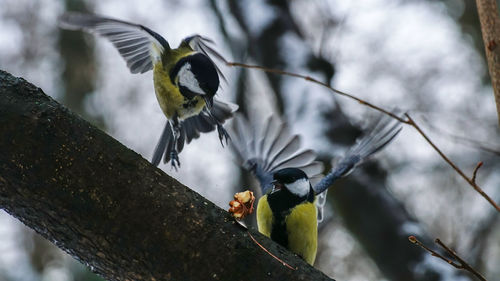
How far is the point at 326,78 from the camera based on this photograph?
3.17 meters

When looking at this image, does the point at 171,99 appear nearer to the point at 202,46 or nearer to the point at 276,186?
the point at 202,46

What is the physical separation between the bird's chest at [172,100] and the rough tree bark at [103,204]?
515mm

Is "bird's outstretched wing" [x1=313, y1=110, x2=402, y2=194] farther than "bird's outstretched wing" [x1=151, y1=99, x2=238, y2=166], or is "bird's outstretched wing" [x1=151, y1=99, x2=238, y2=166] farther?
"bird's outstretched wing" [x1=313, y1=110, x2=402, y2=194]

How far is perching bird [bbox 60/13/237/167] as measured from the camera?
1592 mm

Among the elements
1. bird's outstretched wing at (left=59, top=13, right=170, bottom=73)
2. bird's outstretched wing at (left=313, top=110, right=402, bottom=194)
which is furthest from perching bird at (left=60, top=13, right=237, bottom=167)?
bird's outstretched wing at (left=313, top=110, right=402, bottom=194)

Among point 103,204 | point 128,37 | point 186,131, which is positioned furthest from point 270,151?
point 103,204

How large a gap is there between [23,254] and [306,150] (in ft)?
14.2

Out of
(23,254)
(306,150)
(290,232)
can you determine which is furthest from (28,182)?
(23,254)

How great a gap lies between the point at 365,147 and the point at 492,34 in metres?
1.68

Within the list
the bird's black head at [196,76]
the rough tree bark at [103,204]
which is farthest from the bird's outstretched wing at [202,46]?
the rough tree bark at [103,204]

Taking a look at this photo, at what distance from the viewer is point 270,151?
8.65 feet

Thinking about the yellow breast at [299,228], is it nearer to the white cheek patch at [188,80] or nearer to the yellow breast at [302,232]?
the yellow breast at [302,232]

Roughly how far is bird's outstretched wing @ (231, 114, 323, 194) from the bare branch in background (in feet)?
5.05

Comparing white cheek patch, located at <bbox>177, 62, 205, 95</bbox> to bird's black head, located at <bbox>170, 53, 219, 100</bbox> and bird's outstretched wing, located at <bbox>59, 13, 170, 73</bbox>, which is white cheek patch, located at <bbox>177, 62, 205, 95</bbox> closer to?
bird's black head, located at <bbox>170, 53, 219, 100</bbox>
